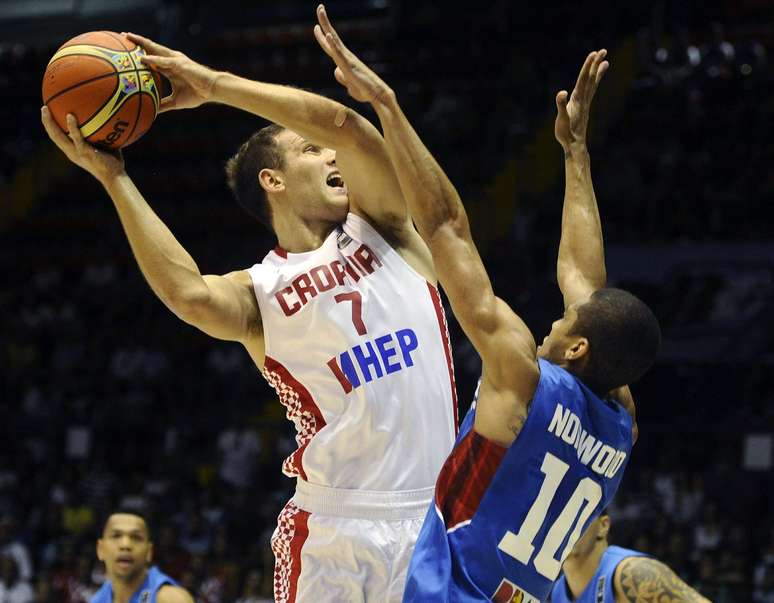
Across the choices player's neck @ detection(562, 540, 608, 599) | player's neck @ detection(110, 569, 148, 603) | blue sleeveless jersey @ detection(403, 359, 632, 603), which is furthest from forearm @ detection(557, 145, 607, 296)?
player's neck @ detection(110, 569, 148, 603)

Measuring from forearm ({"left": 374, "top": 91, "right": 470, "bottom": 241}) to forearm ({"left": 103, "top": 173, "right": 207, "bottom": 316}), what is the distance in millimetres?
787

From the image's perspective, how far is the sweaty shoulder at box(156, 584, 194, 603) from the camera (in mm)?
6949

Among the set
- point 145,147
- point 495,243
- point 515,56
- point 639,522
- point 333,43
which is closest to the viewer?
point 333,43

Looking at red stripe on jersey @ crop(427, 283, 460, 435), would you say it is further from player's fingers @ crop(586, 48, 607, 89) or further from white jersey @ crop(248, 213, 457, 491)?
player's fingers @ crop(586, 48, 607, 89)

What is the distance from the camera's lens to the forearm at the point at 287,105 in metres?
3.82

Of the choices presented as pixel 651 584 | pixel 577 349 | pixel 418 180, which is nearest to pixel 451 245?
pixel 418 180

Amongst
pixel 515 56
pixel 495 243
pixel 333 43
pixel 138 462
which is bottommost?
pixel 138 462

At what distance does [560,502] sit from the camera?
3.51 metres

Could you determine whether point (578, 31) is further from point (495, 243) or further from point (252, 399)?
point (252, 399)

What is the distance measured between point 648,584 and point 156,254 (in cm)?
257

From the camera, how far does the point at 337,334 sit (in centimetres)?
398

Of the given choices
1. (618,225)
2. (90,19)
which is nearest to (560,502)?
(618,225)

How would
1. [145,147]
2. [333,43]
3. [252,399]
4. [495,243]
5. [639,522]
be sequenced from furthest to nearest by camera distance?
[145,147], [495,243], [252,399], [639,522], [333,43]

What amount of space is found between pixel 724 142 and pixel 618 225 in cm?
178
